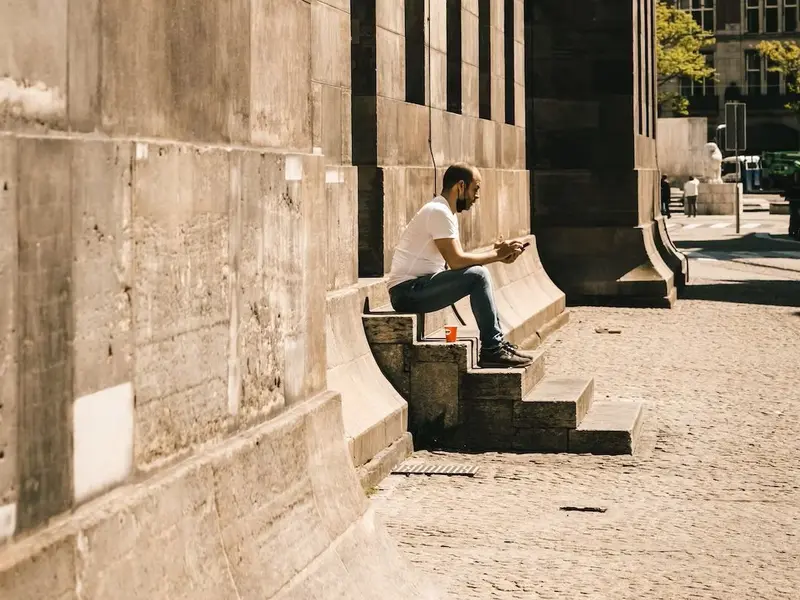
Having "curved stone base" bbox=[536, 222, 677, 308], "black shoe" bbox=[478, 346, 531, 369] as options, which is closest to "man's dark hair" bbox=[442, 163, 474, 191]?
"black shoe" bbox=[478, 346, 531, 369]

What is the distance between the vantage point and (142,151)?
14.3ft

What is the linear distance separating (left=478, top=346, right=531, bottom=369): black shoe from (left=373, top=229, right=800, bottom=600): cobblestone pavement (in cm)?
73

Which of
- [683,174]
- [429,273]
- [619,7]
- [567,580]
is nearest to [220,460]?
[567,580]

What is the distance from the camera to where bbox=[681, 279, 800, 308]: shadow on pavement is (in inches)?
873

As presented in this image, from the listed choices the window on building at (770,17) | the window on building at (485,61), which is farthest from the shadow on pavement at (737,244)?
the window on building at (770,17)

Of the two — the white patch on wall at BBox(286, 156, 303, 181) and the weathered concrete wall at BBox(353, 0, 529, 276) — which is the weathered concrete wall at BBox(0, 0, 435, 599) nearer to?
the white patch on wall at BBox(286, 156, 303, 181)

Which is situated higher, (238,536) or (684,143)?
(684,143)

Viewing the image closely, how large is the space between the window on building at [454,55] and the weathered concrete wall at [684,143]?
42.7 m

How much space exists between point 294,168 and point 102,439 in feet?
6.11

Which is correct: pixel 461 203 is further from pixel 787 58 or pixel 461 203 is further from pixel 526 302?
pixel 787 58

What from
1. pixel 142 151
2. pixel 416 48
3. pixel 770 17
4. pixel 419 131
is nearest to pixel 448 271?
pixel 419 131

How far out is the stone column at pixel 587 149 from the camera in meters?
22.0

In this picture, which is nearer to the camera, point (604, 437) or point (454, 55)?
point (604, 437)

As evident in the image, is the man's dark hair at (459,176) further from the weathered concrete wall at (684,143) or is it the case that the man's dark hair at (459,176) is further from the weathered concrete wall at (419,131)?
the weathered concrete wall at (684,143)
